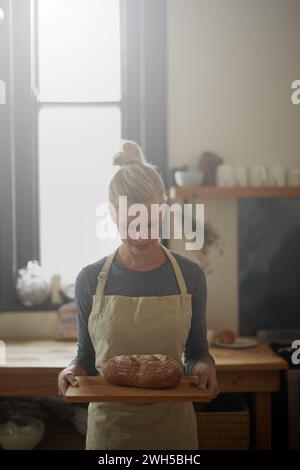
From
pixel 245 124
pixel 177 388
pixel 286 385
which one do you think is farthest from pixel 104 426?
pixel 245 124

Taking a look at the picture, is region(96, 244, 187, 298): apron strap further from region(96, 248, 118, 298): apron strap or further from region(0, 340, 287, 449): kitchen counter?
region(0, 340, 287, 449): kitchen counter

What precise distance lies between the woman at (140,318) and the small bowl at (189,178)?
0.62 m

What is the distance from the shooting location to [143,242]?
1.15 m

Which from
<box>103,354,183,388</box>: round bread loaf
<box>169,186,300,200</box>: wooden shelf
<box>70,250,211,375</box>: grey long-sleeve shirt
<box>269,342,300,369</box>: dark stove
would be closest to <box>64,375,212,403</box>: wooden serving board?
<box>103,354,183,388</box>: round bread loaf

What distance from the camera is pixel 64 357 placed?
1645 mm

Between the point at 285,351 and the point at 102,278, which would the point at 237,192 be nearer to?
the point at 285,351

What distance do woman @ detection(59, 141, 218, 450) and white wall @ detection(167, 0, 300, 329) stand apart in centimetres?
74

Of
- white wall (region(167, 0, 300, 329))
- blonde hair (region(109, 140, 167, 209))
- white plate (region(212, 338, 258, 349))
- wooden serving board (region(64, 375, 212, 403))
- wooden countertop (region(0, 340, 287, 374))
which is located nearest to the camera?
wooden serving board (region(64, 375, 212, 403))

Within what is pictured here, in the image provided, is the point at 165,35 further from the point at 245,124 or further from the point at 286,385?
the point at 286,385

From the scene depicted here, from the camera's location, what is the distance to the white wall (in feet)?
6.02

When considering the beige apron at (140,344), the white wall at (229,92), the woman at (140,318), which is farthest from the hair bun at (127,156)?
the white wall at (229,92)

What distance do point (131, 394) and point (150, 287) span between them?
0.24m

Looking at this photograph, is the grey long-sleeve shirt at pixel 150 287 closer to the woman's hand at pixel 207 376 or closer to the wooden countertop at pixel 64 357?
the woman's hand at pixel 207 376
